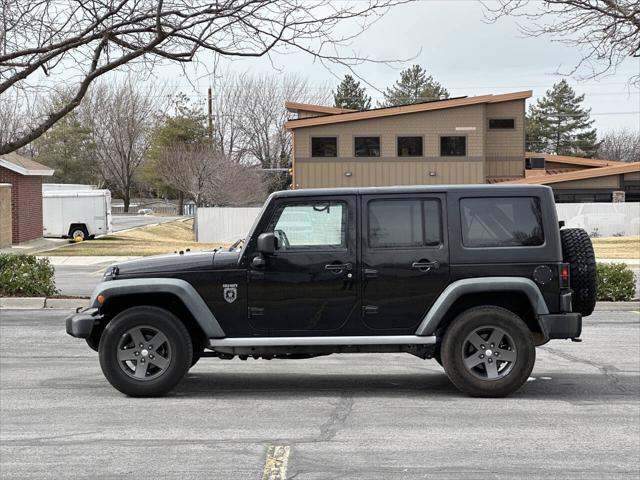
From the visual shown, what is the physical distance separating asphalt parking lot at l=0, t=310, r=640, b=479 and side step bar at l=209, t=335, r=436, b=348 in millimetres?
521

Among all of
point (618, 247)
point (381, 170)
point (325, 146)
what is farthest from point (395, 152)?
point (618, 247)

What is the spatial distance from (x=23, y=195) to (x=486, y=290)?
105ft

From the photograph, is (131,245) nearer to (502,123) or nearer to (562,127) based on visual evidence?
(502,123)

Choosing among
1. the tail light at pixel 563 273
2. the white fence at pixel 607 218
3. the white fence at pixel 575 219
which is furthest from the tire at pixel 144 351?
the white fence at pixel 607 218

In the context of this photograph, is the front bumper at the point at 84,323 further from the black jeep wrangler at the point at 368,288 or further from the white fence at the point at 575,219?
the white fence at the point at 575,219

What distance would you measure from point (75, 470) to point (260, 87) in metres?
67.2

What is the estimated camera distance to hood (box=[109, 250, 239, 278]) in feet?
28.0

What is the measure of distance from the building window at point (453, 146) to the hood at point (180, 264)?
116ft

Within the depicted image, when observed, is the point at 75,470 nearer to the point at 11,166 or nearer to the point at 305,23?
the point at 305,23

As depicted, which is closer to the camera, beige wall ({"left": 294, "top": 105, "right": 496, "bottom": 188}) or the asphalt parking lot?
the asphalt parking lot

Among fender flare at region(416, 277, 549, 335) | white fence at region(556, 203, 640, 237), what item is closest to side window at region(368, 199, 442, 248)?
fender flare at region(416, 277, 549, 335)

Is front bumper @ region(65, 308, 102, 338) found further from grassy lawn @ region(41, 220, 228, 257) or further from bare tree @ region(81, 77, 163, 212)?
bare tree @ region(81, 77, 163, 212)

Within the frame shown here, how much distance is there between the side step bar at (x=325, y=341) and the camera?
8.48m

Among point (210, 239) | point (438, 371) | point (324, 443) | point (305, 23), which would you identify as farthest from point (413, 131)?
point (324, 443)
